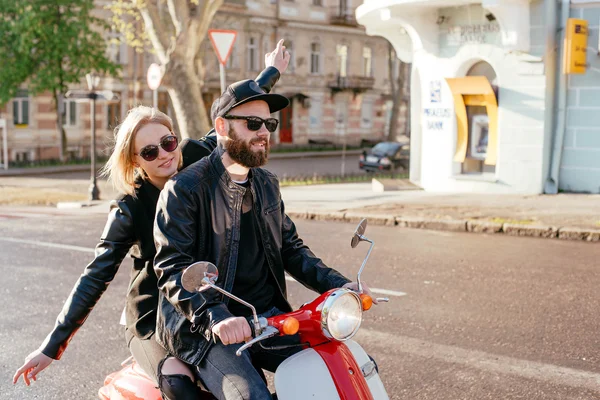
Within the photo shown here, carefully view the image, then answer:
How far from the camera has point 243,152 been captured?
3.28m

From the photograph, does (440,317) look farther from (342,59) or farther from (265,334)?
(342,59)

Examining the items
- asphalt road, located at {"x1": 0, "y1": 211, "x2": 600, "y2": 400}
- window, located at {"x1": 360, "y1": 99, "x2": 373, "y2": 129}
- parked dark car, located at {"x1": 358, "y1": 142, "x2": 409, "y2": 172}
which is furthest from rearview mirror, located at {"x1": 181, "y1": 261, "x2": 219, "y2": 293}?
window, located at {"x1": 360, "y1": 99, "x2": 373, "y2": 129}

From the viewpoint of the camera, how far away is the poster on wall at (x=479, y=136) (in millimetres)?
17359

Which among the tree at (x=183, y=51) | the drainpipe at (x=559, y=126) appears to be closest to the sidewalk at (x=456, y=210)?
the drainpipe at (x=559, y=126)

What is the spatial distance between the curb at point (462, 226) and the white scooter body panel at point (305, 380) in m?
9.17

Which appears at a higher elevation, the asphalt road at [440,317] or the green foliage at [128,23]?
the green foliage at [128,23]

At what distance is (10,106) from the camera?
35656mm

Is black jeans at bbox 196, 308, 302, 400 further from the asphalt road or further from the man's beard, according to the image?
the asphalt road

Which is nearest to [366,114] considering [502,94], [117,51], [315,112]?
[315,112]

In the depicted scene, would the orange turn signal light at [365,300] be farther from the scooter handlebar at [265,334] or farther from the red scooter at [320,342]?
the scooter handlebar at [265,334]

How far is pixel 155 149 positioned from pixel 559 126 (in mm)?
13843

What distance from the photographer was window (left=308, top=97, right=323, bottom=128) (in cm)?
4738

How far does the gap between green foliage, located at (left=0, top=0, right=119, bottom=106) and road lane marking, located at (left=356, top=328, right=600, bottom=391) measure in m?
29.0

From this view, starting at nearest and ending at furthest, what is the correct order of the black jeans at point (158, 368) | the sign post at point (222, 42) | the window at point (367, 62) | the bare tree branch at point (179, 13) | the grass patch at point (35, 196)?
the black jeans at point (158, 368)
the sign post at point (222, 42)
the grass patch at point (35, 196)
the bare tree branch at point (179, 13)
the window at point (367, 62)
